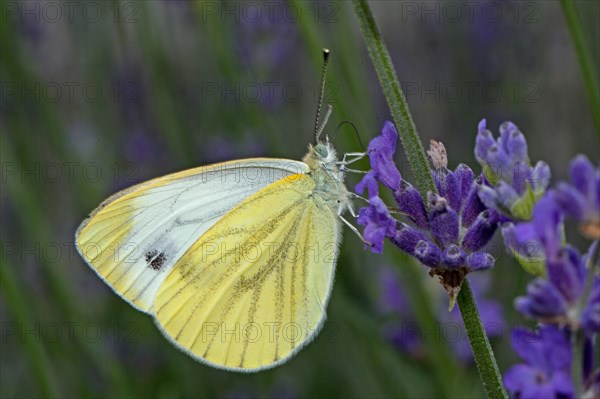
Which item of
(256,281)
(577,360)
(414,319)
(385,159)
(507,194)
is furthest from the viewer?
(414,319)

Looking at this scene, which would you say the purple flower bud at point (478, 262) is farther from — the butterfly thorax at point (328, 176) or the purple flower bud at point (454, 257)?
the butterfly thorax at point (328, 176)

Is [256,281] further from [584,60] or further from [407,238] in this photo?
[584,60]

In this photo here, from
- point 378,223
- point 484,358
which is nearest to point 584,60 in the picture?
point 378,223

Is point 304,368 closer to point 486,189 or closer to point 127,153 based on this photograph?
point 127,153

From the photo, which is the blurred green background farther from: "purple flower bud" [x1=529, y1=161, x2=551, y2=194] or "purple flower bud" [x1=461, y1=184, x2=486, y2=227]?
"purple flower bud" [x1=529, y1=161, x2=551, y2=194]

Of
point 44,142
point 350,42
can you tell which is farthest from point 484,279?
point 44,142

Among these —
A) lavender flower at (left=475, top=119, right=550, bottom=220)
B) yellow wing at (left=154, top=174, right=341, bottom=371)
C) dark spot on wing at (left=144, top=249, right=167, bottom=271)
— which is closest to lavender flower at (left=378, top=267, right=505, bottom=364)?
yellow wing at (left=154, top=174, right=341, bottom=371)
